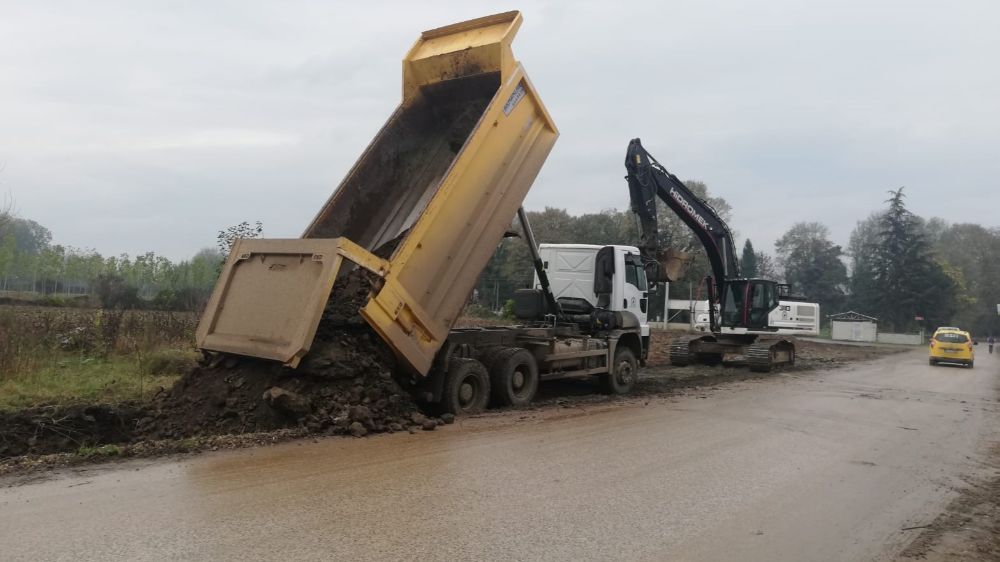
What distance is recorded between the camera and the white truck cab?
12.7 metres

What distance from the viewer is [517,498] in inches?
205

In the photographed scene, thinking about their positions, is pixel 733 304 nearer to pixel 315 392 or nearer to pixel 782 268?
pixel 315 392

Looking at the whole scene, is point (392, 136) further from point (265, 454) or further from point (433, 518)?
point (433, 518)

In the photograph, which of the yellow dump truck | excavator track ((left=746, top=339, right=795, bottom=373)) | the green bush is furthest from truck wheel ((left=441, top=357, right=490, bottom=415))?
excavator track ((left=746, top=339, right=795, bottom=373))

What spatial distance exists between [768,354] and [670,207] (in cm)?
483

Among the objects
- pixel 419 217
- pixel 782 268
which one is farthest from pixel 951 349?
pixel 782 268

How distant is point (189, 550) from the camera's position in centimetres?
388

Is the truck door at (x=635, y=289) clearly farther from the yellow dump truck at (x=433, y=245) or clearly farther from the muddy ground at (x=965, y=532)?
the muddy ground at (x=965, y=532)

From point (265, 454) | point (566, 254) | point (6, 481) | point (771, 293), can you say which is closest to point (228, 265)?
point (265, 454)

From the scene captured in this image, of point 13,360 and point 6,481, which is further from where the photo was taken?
point 13,360

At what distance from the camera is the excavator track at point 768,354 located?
60.4 feet

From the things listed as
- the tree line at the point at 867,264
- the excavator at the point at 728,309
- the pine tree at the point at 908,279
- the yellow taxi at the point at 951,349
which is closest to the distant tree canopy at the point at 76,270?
the tree line at the point at 867,264

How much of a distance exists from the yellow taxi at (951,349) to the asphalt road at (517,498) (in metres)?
18.8

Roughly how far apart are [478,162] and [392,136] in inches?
77.0
